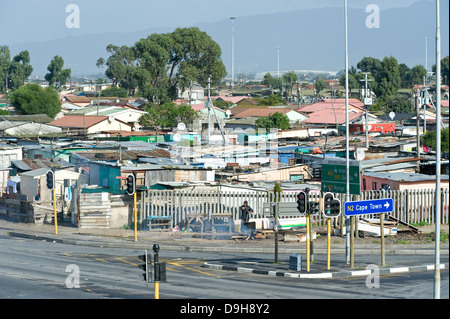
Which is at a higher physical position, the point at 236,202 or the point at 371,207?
the point at 371,207

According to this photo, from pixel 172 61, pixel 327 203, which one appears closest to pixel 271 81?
pixel 172 61

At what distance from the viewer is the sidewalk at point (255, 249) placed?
2172cm

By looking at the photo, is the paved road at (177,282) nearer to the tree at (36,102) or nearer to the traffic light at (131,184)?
the traffic light at (131,184)

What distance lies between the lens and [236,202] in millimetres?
30969

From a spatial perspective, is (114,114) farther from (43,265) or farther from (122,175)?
(43,265)

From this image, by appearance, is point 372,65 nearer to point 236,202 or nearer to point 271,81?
point 271,81

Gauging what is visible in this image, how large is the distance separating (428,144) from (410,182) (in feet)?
80.1

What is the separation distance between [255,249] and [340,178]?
5016 millimetres

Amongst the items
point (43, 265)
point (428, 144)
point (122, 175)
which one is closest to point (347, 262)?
point (43, 265)

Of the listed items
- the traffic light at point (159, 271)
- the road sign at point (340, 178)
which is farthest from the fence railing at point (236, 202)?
the traffic light at point (159, 271)

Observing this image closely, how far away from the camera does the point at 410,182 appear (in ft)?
102

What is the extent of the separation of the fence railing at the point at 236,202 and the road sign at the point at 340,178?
572 centimetres

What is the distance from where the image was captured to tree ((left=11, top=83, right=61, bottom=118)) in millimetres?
104312

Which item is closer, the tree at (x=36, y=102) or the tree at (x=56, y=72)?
the tree at (x=36, y=102)
